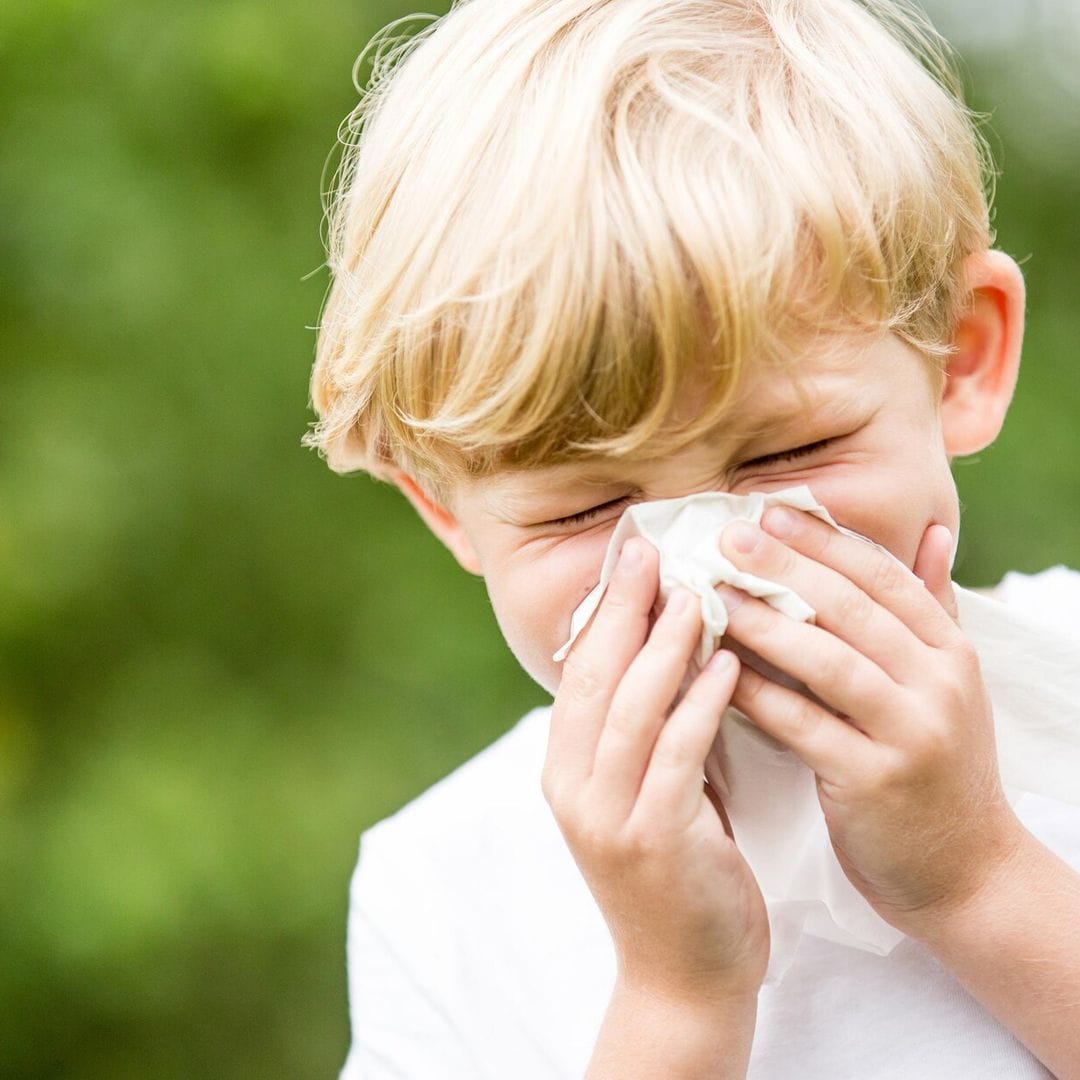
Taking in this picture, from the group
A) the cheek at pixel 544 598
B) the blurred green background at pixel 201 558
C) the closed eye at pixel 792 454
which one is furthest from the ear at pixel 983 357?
the blurred green background at pixel 201 558

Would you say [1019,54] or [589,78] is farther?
[1019,54]

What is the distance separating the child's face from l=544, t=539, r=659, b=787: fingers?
0.26ft

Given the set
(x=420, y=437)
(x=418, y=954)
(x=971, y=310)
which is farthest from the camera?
(x=418, y=954)

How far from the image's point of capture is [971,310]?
1564 millimetres

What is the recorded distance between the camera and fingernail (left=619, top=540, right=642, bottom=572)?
125 cm

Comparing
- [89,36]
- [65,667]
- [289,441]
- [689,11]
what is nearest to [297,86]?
[89,36]

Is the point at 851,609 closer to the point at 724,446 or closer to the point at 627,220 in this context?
the point at 724,446

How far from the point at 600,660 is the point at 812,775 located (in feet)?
1.04

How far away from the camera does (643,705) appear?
1255 mm

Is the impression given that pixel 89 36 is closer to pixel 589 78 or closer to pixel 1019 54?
pixel 589 78

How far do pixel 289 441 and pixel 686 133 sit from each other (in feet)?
6.62

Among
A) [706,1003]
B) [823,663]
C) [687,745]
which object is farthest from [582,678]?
[706,1003]

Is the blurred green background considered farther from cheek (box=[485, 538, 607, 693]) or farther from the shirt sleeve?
cheek (box=[485, 538, 607, 693])

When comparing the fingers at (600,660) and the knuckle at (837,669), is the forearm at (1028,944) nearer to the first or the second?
the knuckle at (837,669)
